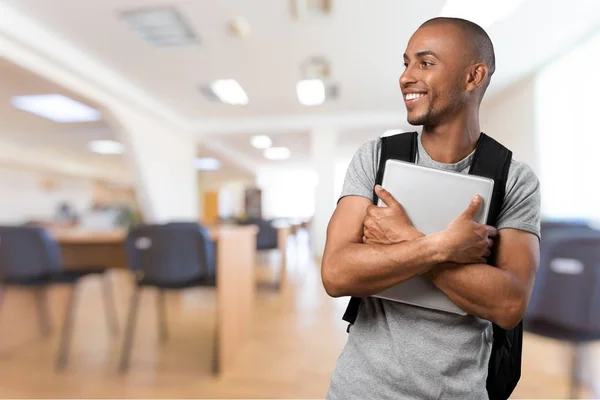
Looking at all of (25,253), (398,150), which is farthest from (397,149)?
(25,253)

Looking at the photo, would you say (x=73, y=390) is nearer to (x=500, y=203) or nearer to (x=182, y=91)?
(x=500, y=203)

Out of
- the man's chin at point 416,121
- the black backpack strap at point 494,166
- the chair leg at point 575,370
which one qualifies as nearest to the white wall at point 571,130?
the black backpack strap at point 494,166

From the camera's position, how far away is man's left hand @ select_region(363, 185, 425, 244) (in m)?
0.48

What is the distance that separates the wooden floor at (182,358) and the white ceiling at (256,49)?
2.86 feet

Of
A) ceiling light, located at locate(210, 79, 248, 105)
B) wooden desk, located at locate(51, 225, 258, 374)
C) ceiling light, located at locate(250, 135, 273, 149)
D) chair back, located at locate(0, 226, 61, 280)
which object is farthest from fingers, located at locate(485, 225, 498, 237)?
ceiling light, located at locate(250, 135, 273, 149)

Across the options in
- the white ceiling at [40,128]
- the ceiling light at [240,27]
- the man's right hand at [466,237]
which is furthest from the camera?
the white ceiling at [40,128]

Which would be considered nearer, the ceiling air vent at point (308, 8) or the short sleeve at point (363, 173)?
the short sleeve at point (363, 173)

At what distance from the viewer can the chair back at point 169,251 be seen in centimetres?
186

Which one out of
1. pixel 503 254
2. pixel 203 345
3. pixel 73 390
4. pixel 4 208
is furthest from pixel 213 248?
pixel 503 254

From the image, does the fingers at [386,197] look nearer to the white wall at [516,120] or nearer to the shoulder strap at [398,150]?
the shoulder strap at [398,150]

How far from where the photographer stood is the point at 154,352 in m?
2.01

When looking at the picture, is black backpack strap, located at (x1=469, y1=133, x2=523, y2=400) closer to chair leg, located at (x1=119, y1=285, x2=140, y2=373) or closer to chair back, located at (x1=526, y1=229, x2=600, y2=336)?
chair back, located at (x1=526, y1=229, x2=600, y2=336)

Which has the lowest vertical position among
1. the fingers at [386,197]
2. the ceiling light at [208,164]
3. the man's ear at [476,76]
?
the fingers at [386,197]

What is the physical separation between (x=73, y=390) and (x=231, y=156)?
7161mm
